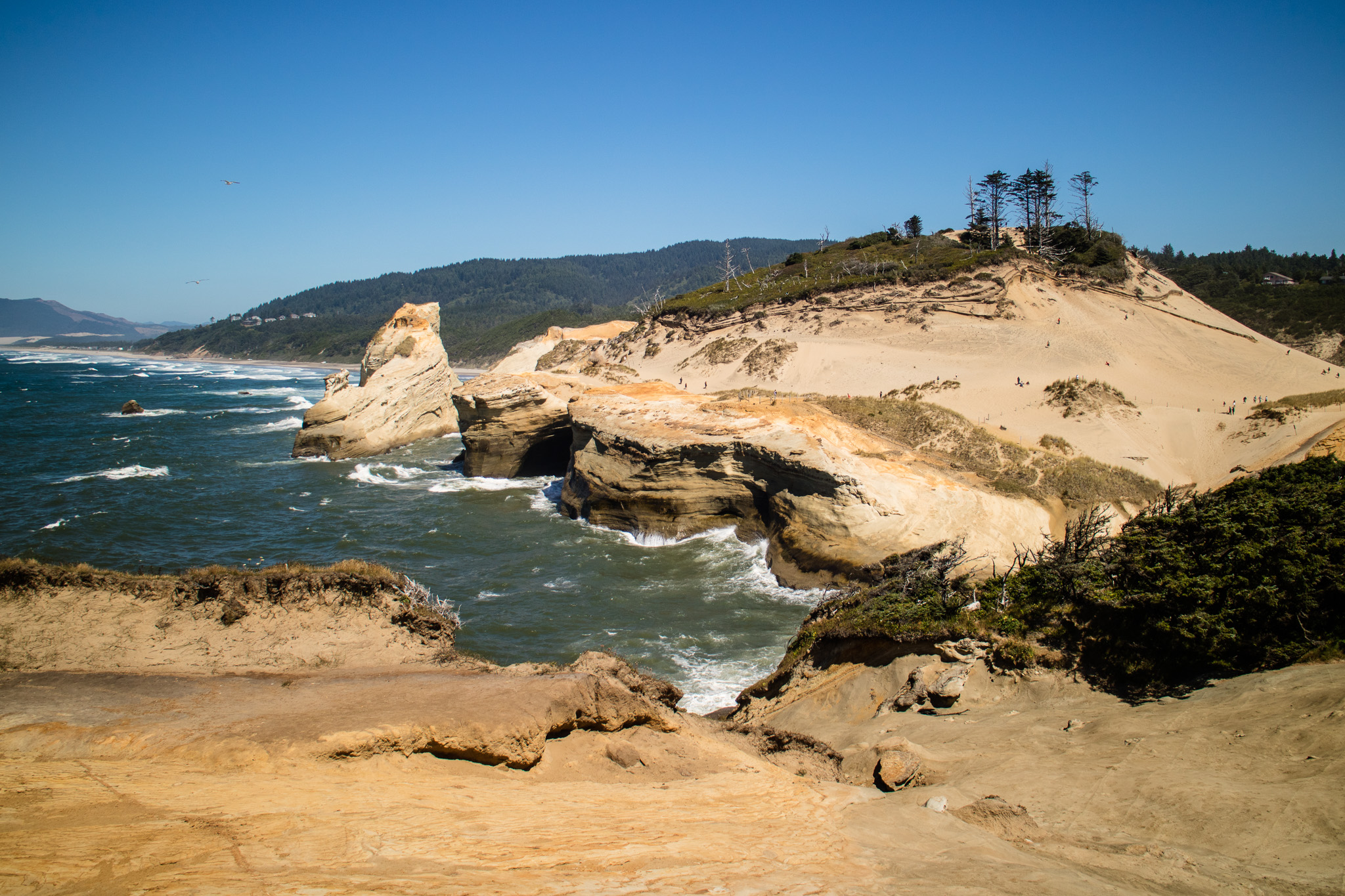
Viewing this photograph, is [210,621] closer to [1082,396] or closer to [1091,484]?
[1091,484]

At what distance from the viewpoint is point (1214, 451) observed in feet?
82.0

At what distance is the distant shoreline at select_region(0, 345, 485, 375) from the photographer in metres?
114

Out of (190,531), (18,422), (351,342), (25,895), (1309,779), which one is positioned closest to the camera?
(25,895)

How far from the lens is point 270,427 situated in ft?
Answer: 140

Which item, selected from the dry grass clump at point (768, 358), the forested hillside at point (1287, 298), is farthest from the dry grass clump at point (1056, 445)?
the forested hillside at point (1287, 298)

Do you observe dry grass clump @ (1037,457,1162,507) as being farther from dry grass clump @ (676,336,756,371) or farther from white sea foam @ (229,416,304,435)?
white sea foam @ (229,416,304,435)

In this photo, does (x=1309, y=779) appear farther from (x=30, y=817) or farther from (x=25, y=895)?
(x=30, y=817)

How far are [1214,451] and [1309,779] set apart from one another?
A: 84.5 ft

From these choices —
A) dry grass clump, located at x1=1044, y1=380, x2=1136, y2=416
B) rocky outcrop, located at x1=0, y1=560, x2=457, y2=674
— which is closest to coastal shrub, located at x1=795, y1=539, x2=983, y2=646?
rocky outcrop, located at x1=0, y1=560, x2=457, y2=674

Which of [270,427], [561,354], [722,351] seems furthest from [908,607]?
[561,354]

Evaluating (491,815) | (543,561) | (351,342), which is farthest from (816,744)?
(351,342)

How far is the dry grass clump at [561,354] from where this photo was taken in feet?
176

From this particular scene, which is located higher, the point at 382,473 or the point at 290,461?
the point at 290,461

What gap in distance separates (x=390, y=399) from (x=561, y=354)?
20.5 m
